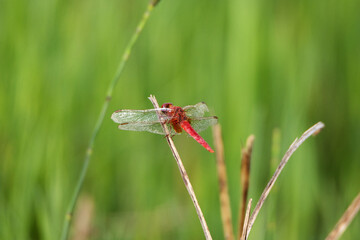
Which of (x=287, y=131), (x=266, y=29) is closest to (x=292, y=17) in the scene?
(x=266, y=29)

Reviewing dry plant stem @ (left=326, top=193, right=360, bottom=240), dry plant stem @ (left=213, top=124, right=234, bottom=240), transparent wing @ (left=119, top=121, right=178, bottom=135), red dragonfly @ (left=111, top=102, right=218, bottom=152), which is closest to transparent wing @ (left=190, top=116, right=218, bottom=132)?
red dragonfly @ (left=111, top=102, right=218, bottom=152)

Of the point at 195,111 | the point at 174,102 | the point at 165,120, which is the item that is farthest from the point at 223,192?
the point at 174,102

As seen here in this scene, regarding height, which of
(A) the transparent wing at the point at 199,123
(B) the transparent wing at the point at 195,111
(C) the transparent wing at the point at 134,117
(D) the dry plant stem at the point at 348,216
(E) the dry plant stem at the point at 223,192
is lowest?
(D) the dry plant stem at the point at 348,216

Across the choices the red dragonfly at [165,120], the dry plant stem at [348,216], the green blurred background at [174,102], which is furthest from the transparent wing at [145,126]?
the dry plant stem at [348,216]

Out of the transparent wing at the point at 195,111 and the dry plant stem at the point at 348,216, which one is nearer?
the dry plant stem at the point at 348,216

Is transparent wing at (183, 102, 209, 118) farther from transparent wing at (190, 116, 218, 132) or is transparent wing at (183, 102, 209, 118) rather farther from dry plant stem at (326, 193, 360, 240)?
dry plant stem at (326, 193, 360, 240)

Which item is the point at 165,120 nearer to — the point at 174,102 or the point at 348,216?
the point at 348,216

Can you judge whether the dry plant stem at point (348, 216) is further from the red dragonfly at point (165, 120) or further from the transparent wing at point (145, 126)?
the transparent wing at point (145, 126)

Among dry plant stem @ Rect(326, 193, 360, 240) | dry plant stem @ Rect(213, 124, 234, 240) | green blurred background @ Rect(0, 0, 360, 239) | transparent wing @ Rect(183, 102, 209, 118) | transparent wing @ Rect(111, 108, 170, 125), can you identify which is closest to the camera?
dry plant stem @ Rect(326, 193, 360, 240)

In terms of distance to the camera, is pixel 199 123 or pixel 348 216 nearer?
pixel 348 216
